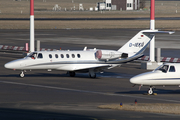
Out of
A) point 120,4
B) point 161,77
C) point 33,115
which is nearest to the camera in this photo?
point 33,115

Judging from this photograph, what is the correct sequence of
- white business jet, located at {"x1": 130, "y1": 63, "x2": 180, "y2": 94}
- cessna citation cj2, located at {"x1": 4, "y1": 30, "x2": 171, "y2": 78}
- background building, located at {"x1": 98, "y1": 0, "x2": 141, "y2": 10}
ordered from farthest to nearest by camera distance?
background building, located at {"x1": 98, "y1": 0, "x2": 141, "y2": 10}
cessna citation cj2, located at {"x1": 4, "y1": 30, "x2": 171, "y2": 78}
white business jet, located at {"x1": 130, "y1": 63, "x2": 180, "y2": 94}

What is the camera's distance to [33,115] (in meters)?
20.2

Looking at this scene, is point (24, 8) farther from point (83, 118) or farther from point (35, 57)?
point (83, 118)

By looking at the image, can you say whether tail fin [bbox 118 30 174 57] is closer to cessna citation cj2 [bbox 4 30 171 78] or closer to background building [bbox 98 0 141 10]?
cessna citation cj2 [bbox 4 30 171 78]

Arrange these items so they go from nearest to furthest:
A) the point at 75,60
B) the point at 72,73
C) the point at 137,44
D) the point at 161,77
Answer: the point at 161,77, the point at 75,60, the point at 72,73, the point at 137,44

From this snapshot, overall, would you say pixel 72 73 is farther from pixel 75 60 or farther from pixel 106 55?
pixel 106 55

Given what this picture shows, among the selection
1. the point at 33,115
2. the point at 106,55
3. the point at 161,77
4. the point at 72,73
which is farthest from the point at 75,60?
the point at 33,115

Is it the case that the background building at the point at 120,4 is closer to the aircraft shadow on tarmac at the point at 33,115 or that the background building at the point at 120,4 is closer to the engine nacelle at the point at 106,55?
the engine nacelle at the point at 106,55

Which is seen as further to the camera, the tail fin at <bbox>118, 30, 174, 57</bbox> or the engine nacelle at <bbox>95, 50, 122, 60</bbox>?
the tail fin at <bbox>118, 30, 174, 57</bbox>

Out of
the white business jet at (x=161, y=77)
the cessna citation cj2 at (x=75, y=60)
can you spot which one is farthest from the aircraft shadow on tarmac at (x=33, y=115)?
the cessna citation cj2 at (x=75, y=60)

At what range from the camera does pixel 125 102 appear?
2472 cm

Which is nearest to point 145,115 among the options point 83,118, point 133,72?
point 83,118

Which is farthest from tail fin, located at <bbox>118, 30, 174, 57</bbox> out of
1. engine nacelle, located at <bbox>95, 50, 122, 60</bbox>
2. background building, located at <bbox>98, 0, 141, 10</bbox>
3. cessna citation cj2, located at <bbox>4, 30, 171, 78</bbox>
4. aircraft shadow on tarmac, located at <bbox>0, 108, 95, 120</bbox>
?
background building, located at <bbox>98, 0, 141, 10</bbox>

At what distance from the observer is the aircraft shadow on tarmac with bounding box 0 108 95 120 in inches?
765
